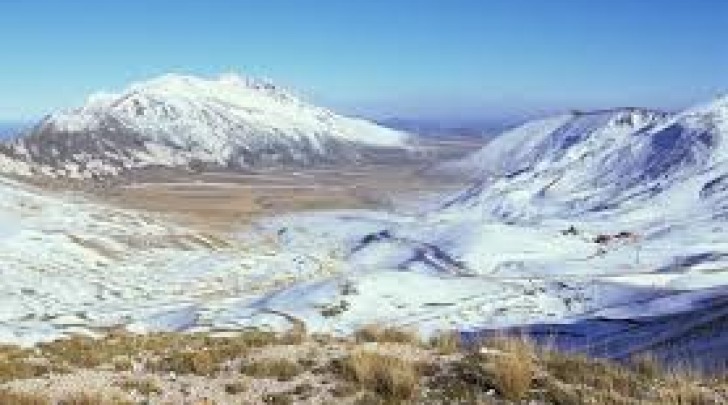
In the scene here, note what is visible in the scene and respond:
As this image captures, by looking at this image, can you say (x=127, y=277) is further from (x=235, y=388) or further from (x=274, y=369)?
(x=235, y=388)

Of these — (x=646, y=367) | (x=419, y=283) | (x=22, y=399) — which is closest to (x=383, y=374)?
(x=646, y=367)

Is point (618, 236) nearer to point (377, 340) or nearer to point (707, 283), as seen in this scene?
point (707, 283)

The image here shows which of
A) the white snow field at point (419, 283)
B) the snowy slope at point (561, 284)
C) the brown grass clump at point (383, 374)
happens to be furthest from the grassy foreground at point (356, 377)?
the white snow field at point (419, 283)

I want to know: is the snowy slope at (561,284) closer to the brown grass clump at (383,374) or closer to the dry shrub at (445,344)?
the dry shrub at (445,344)

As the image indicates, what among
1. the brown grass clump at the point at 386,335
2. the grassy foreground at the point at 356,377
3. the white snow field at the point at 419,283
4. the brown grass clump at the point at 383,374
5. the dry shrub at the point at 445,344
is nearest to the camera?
the grassy foreground at the point at 356,377

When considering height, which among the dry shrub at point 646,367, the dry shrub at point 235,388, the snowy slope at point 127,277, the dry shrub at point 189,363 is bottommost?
the snowy slope at point 127,277

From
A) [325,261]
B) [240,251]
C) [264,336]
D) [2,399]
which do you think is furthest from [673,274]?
[2,399]

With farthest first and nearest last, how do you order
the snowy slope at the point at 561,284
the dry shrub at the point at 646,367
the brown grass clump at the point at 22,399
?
1. the snowy slope at the point at 561,284
2. the dry shrub at the point at 646,367
3. the brown grass clump at the point at 22,399
